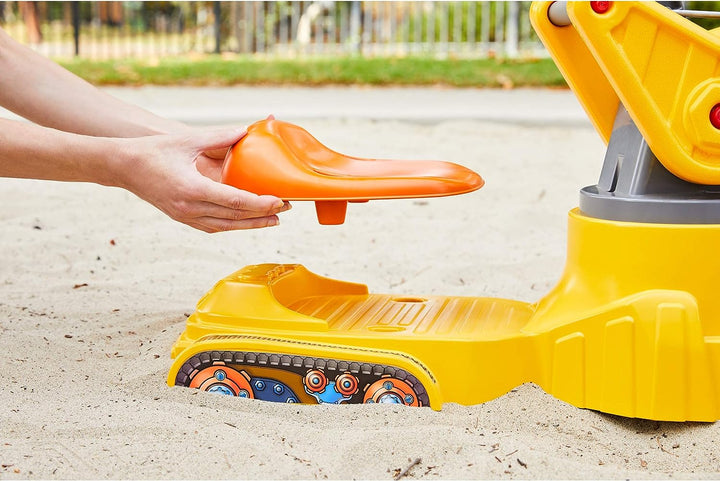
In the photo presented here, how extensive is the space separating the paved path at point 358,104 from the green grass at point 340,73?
0.15 metres

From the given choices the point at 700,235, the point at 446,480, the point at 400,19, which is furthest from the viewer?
the point at 400,19

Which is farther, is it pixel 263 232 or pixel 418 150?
pixel 418 150

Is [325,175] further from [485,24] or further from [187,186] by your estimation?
[485,24]

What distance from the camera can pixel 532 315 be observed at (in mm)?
1510

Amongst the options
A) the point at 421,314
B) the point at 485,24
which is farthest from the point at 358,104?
the point at 485,24

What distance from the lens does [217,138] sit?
4.69ft

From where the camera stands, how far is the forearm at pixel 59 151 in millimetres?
1397

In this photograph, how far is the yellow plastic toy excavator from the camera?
1275 millimetres

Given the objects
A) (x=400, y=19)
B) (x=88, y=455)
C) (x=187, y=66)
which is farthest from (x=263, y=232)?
(x=400, y=19)

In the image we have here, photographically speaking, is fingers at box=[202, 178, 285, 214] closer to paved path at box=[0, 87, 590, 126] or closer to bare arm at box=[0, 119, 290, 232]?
bare arm at box=[0, 119, 290, 232]

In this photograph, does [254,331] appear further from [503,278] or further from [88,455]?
[503,278]

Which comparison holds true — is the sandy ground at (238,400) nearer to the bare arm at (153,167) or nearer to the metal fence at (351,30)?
the bare arm at (153,167)

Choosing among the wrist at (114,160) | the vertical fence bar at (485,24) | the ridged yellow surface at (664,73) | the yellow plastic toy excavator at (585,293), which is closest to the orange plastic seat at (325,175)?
the yellow plastic toy excavator at (585,293)

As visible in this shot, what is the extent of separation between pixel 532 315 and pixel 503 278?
0.58 metres
